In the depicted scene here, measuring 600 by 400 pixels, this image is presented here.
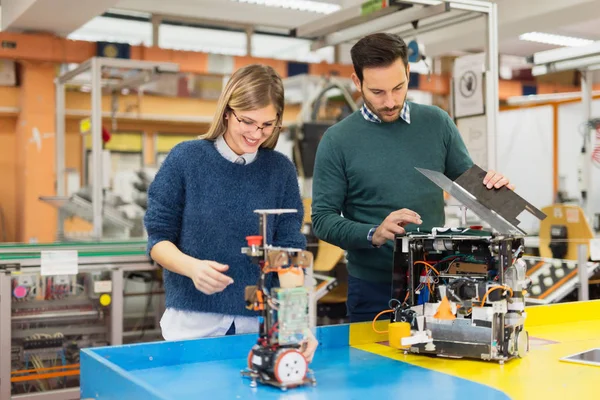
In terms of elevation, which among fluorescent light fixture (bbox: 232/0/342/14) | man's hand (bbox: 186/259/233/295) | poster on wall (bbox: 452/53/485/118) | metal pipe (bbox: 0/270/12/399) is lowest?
metal pipe (bbox: 0/270/12/399)

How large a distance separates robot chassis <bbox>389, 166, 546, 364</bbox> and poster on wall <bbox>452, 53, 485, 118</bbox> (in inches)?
69.4

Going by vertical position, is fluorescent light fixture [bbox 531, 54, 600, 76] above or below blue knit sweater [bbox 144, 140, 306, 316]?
above

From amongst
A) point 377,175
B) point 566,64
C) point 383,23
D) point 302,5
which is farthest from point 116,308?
point 302,5

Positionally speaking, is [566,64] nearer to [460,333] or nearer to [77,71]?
[77,71]

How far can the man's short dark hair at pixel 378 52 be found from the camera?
6.69ft

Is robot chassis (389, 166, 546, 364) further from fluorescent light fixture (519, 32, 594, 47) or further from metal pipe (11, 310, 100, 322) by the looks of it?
fluorescent light fixture (519, 32, 594, 47)

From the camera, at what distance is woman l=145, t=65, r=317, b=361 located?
168 cm

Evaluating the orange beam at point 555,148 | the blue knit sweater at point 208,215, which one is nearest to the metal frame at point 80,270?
the blue knit sweater at point 208,215

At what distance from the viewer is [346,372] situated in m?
1.51

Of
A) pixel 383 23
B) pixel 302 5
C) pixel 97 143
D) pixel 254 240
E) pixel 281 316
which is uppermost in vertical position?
pixel 302 5

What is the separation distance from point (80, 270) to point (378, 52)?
2.58 metres

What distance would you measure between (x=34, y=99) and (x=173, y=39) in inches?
121

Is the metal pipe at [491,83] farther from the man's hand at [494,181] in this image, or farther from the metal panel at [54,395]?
the metal panel at [54,395]

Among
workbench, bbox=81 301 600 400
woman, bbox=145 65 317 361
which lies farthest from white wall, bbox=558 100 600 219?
woman, bbox=145 65 317 361
